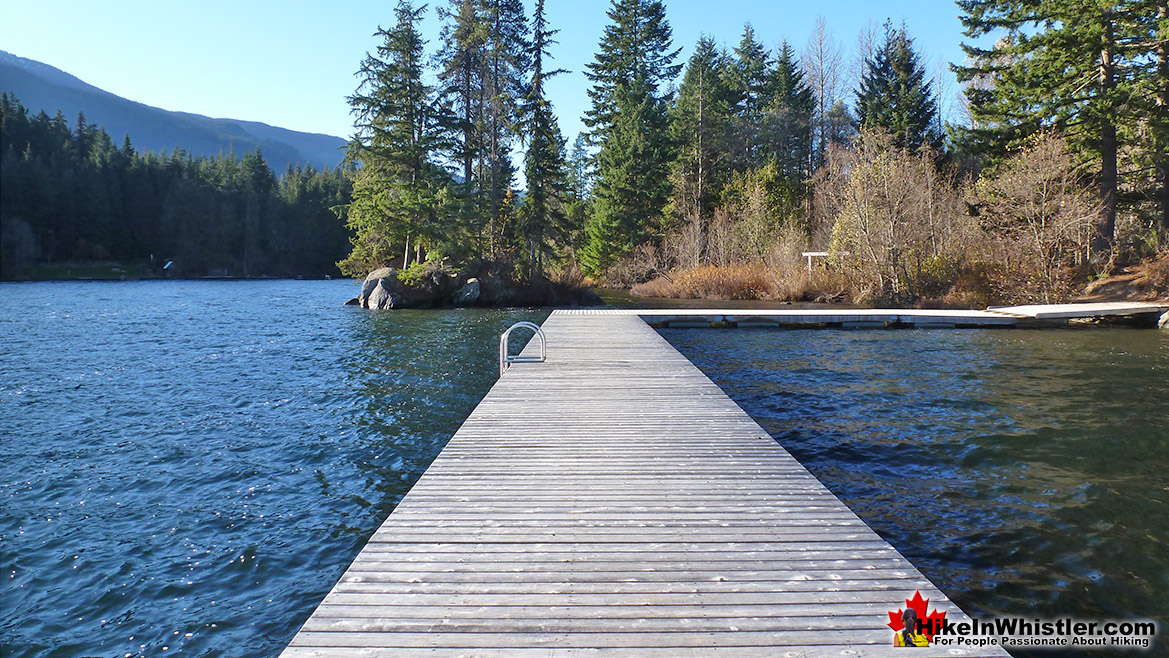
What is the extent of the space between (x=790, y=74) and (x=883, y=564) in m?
50.0

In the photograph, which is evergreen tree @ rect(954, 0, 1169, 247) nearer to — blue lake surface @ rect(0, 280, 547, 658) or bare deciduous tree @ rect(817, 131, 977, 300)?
bare deciduous tree @ rect(817, 131, 977, 300)

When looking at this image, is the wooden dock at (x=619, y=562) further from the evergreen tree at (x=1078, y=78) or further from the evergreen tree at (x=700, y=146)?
the evergreen tree at (x=700, y=146)

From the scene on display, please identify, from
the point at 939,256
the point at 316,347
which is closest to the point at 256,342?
the point at 316,347

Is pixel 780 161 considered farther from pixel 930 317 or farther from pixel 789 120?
pixel 930 317

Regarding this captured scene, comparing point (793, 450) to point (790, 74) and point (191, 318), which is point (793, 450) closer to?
point (191, 318)

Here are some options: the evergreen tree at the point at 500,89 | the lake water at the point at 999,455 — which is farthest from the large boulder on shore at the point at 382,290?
the lake water at the point at 999,455

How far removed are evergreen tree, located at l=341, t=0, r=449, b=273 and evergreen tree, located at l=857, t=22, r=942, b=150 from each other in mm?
25465

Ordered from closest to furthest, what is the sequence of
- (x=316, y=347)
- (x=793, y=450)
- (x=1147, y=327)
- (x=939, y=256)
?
(x=793, y=450)
(x=316, y=347)
(x=1147, y=327)
(x=939, y=256)

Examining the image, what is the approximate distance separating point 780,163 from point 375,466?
4325 cm

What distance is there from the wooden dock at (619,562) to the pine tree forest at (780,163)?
2364cm

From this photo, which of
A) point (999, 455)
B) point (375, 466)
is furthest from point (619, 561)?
point (999, 455)

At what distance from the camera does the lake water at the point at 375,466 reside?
16.1 ft

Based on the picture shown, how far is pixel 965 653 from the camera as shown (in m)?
2.91

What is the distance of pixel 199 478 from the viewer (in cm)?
762
